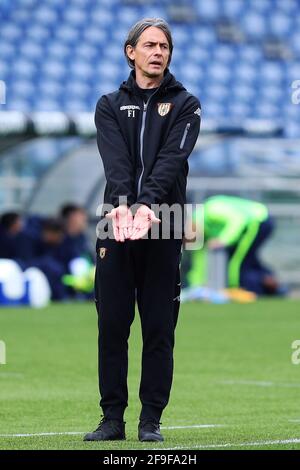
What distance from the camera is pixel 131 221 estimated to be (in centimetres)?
596

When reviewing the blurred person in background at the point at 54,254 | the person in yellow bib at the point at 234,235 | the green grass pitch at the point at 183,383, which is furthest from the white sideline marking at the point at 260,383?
the person in yellow bib at the point at 234,235

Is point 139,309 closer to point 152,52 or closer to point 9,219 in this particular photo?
point 152,52

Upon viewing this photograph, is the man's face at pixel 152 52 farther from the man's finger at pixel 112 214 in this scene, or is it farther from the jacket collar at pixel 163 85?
the man's finger at pixel 112 214

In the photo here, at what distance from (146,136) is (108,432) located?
4.70 feet

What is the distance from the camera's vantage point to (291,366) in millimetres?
11008

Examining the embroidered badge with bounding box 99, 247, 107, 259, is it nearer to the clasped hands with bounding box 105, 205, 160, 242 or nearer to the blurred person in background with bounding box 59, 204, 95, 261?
the clasped hands with bounding box 105, 205, 160, 242

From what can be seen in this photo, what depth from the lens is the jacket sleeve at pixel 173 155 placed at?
6027 millimetres

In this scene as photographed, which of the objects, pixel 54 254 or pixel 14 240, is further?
pixel 54 254

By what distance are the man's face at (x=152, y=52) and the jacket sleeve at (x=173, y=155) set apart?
234 millimetres

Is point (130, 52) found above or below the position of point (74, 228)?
above

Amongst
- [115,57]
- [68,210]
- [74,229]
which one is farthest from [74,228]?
[115,57]

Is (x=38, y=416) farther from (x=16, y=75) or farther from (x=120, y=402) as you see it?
(x=16, y=75)

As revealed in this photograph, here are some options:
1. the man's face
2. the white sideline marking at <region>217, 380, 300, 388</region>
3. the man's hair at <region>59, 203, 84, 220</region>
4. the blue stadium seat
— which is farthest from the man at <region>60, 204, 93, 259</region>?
the man's face
